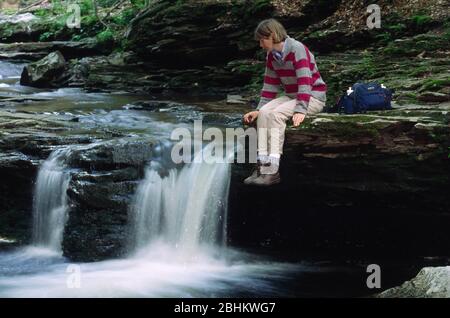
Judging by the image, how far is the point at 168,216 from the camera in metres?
7.19

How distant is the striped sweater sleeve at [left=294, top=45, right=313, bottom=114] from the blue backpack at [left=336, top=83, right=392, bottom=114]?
85cm

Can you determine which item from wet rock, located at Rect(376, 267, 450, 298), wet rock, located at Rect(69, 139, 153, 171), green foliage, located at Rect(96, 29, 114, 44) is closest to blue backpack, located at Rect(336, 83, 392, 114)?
wet rock, located at Rect(376, 267, 450, 298)

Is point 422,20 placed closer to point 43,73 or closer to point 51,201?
point 51,201

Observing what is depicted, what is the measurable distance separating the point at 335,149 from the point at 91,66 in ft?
35.5

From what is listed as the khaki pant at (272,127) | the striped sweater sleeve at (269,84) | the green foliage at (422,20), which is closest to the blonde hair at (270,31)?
the striped sweater sleeve at (269,84)

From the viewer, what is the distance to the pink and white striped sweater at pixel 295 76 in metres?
6.14

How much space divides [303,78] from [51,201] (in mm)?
3640

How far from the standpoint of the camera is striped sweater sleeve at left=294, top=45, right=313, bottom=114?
6.12 metres

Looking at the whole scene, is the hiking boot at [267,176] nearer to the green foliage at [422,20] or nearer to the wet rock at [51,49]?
the green foliage at [422,20]

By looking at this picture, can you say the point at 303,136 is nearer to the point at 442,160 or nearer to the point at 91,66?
the point at 442,160

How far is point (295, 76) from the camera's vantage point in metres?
6.36

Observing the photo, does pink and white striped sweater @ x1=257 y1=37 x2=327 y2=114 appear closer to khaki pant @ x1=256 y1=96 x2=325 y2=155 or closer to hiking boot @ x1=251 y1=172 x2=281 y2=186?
khaki pant @ x1=256 y1=96 x2=325 y2=155

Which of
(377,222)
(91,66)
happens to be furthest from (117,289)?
(91,66)

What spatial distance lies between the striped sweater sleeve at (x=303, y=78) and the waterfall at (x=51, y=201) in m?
3.12
